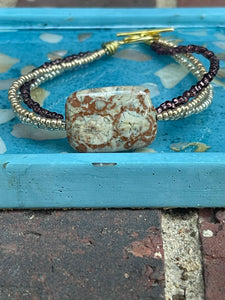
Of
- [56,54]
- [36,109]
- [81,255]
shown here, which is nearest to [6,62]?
[56,54]

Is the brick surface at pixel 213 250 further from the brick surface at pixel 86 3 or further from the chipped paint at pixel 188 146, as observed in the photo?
the brick surface at pixel 86 3

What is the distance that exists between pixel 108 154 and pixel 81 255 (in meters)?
0.16

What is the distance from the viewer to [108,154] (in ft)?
2.50

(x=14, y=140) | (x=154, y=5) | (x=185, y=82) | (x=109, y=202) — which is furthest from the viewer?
(x=154, y=5)

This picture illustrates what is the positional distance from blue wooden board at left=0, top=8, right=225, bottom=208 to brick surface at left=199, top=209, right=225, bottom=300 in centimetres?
2

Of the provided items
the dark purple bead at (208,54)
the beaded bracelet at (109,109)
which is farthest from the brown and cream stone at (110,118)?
the dark purple bead at (208,54)

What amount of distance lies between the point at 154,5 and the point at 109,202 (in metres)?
0.85

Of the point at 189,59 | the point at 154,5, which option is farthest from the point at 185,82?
the point at 154,5

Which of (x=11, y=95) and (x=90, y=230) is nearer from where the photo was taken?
(x=90, y=230)

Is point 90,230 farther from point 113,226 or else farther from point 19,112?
point 19,112

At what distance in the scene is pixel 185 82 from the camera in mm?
1050

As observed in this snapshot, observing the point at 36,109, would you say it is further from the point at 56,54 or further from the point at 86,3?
the point at 86,3

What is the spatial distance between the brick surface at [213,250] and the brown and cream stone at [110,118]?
0.54ft

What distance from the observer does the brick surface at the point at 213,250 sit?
26.0 inches
